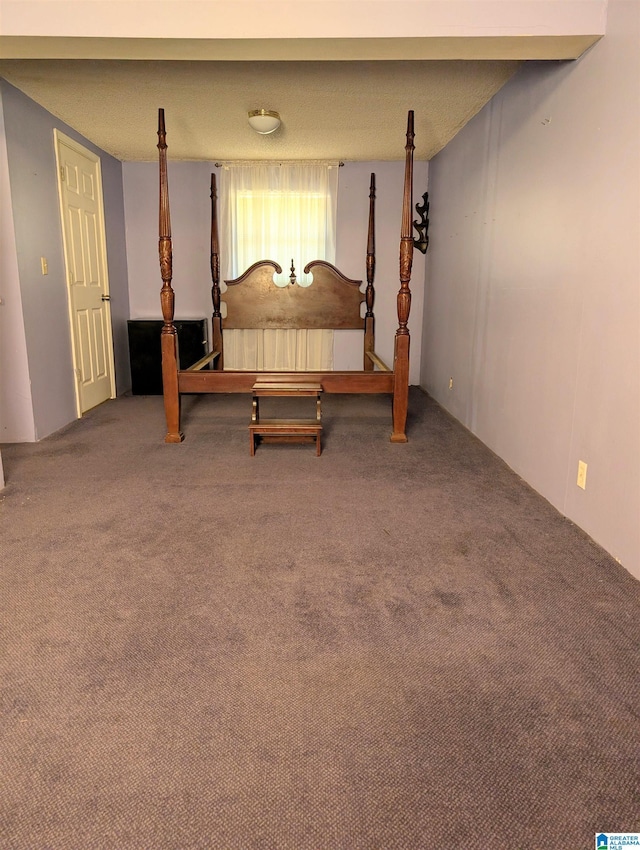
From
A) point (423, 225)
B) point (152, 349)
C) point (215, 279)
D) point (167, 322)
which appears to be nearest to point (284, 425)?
point (167, 322)

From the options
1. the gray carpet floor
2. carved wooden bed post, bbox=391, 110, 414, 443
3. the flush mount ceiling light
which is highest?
the flush mount ceiling light

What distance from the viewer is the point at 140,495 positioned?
9.74ft

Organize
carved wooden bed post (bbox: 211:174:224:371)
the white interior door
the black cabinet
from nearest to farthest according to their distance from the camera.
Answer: the white interior door, carved wooden bed post (bbox: 211:174:224:371), the black cabinet

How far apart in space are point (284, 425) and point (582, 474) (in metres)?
1.86

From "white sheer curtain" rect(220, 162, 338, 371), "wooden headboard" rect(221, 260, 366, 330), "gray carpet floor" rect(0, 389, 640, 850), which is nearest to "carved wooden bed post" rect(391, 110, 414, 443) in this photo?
"gray carpet floor" rect(0, 389, 640, 850)

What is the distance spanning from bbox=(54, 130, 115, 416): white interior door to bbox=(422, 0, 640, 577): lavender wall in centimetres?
316

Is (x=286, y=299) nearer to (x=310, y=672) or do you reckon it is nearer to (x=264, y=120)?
(x=264, y=120)

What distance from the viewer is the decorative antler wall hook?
566 cm

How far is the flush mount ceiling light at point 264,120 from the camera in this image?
3998 millimetres

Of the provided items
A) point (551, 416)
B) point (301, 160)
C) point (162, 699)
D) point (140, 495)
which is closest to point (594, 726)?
point (162, 699)

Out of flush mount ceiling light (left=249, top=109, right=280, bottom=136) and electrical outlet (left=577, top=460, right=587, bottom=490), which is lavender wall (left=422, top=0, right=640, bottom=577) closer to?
electrical outlet (left=577, top=460, right=587, bottom=490)

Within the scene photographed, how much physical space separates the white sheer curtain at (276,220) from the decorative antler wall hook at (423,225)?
33.4 inches

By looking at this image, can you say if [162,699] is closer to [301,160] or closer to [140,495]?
[140,495]

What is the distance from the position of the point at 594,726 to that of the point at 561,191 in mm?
2406
